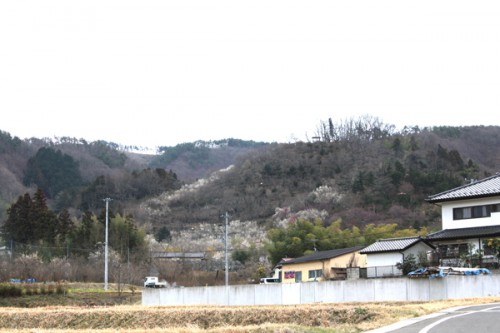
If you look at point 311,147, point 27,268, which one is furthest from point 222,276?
point 311,147

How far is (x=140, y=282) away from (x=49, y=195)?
77293 millimetres

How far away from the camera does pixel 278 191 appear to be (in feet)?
350

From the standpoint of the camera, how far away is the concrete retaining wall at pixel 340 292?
31172 mm

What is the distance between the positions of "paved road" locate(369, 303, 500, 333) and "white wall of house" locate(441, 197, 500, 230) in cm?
2056

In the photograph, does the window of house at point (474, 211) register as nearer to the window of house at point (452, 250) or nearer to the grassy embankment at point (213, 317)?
the window of house at point (452, 250)

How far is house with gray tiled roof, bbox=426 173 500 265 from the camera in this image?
38.4 meters

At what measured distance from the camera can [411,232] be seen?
193ft

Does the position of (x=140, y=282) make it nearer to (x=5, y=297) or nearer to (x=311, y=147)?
(x=5, y=297)

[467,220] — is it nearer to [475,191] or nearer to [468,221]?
[468,221]

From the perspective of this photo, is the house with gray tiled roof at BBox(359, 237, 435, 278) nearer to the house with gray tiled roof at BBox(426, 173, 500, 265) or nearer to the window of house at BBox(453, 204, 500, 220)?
the house with gray tiled roof at BBox(426, 173, 500, 265)

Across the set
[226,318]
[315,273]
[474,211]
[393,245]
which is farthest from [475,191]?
[226,318]

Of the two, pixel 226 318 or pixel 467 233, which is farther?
pixel 467 233

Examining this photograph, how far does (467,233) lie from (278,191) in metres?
67.8

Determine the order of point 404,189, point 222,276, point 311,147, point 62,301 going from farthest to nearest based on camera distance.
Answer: point 311,147 → point 404,189 → point 222,276 → point 62,301
